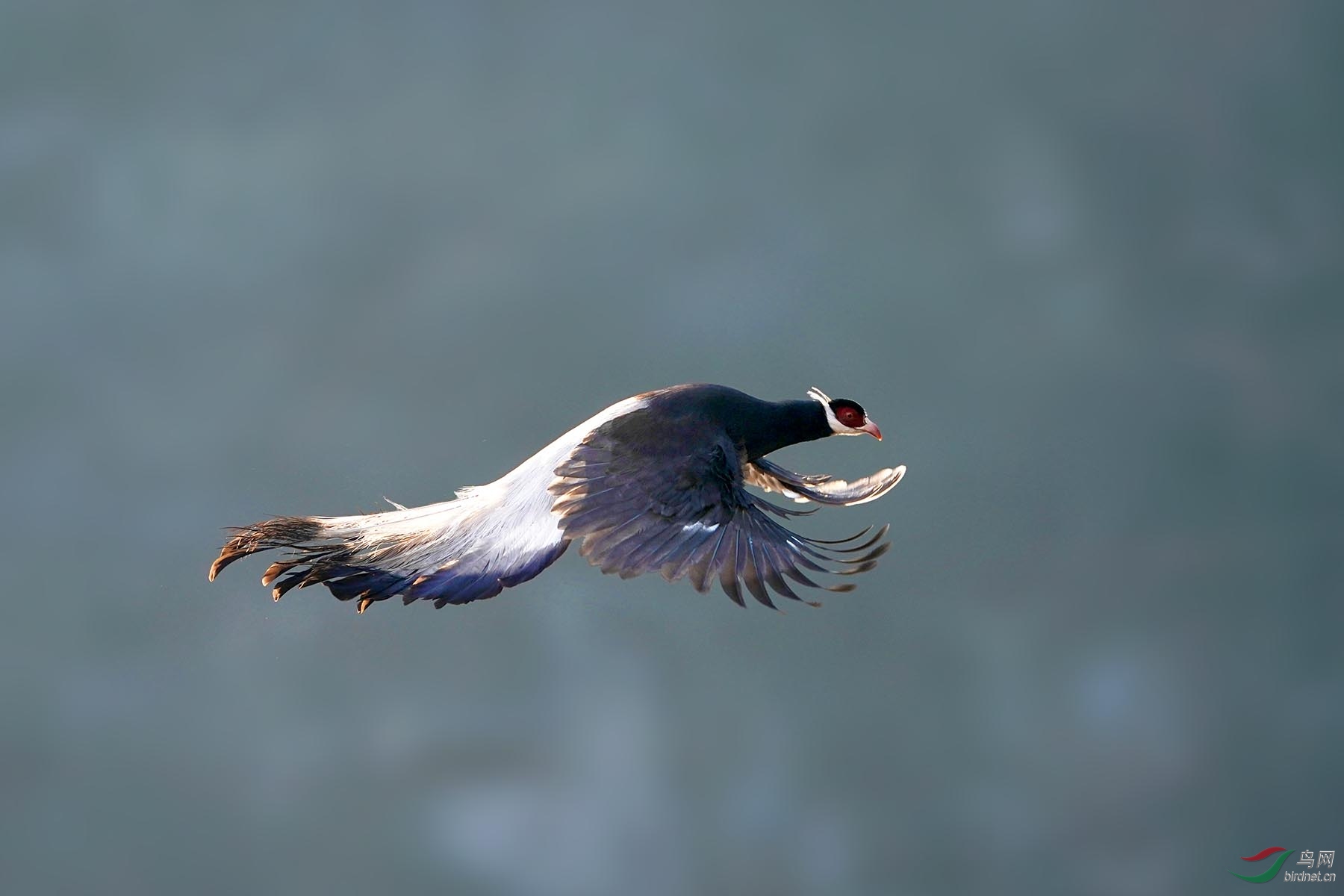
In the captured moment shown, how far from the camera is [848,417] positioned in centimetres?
395

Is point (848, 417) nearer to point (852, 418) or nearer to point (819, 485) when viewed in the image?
point (852, 418)

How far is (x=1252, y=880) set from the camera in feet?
22.5

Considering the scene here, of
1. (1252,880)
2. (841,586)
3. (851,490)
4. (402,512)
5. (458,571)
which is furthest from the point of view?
(1252,880)

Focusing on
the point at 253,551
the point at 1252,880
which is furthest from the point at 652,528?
the point at 1252,880

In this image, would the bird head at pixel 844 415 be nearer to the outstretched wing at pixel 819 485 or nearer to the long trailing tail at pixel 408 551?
the outstretched wing at pixel 819 485

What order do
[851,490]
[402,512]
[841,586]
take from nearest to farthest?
[841,586] → [402,512] → [851,490]

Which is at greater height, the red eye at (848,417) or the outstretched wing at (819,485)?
the red eye at (848,417)

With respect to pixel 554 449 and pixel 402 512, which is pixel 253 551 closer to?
pixel 402 512

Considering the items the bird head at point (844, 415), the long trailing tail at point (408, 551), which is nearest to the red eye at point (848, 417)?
the bird head at point (844, 415)

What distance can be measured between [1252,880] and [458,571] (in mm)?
4940

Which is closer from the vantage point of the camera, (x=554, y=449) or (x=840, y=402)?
(x=554, y=449)

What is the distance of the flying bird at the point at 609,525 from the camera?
3301 mm

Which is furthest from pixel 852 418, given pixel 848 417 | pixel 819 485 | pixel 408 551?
pixel 408 551

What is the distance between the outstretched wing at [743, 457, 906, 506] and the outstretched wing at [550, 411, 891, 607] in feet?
1.41
